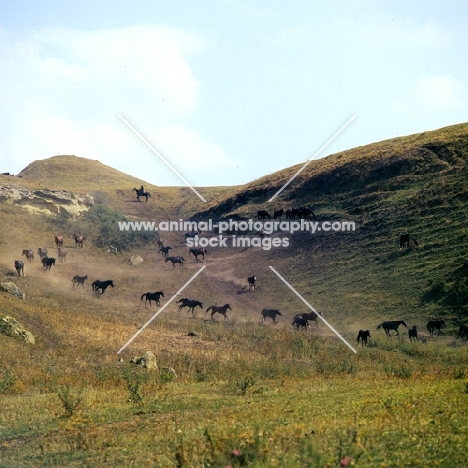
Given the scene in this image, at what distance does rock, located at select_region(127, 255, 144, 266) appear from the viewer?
6091 cm

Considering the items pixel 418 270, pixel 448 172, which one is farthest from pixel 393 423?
pixel 448 172

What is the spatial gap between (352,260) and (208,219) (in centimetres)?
3023

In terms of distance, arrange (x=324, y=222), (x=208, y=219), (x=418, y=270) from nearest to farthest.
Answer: (x=418, y=270)
(x=324, y=222)
(x=208, y=219)

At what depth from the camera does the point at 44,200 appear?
7338 cm

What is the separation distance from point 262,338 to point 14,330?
40.4ft

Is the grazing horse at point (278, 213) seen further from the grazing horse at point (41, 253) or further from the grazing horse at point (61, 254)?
the grazing horse at point (41, 253)

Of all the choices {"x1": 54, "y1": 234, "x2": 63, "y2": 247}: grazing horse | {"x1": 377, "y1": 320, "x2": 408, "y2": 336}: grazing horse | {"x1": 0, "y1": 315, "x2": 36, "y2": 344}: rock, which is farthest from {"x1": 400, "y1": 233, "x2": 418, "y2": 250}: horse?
{"x1": 0, "y1": 315, "x2": 36, "y2": 344}: rock

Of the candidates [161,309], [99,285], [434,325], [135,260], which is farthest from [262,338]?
[135,260]

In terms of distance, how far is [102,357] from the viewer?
85.3ft

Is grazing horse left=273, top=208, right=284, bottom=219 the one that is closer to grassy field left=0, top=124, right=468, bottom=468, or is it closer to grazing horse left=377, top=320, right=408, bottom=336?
grassy field left=0, top=124, right=468, bottom=468

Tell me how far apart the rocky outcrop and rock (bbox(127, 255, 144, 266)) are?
1509cm

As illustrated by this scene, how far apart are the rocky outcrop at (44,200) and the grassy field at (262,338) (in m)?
2.47

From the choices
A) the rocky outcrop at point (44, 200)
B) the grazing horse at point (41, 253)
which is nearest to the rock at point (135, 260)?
the grazing horse at point (41, 253)

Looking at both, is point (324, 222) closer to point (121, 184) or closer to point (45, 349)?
point (45, 349)
